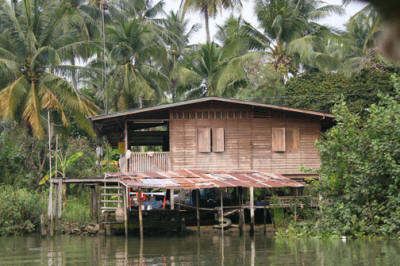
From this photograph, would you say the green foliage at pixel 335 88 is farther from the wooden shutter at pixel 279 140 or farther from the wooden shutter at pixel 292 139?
the wooden shutter at pixel 279 140

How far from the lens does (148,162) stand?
68.6 feet

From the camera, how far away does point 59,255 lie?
1563 centimetres

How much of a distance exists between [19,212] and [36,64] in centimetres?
730

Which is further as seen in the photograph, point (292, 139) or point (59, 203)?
point (292, 139)

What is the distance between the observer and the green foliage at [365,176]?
14.9 m

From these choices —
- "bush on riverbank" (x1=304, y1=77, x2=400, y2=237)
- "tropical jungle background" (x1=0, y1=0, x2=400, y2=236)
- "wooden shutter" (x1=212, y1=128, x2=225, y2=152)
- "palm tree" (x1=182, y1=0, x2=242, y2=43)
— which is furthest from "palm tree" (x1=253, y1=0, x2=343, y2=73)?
"bush on riverbank" (x1=304, y1=77, x2=400, y2=237)

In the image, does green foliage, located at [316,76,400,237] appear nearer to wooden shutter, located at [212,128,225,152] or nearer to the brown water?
the brown water

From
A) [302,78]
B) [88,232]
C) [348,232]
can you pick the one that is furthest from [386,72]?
[88,232]

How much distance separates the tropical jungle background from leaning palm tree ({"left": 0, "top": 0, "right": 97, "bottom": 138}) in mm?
54

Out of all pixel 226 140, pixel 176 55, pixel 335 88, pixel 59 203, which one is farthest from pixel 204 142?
pixel 176 55

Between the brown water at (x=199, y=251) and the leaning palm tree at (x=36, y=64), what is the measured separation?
7.35 meters

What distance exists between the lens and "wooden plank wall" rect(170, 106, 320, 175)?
2128cm

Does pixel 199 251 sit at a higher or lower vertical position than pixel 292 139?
lower

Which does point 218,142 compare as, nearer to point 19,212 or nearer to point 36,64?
point 19,212
